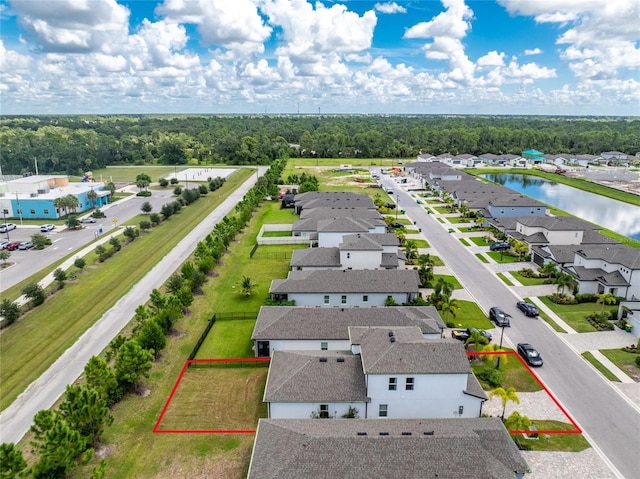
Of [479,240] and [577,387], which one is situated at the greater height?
[479,240]

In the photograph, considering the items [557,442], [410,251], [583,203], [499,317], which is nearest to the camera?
[557,442]

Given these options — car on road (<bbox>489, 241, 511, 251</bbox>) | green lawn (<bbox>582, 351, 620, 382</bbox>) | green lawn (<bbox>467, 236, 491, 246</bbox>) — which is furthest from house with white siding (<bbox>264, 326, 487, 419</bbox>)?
green lawn (<bbox>467, 236, 491, 246</bbox>)

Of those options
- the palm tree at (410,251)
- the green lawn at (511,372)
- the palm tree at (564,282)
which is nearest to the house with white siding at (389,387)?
the green lawn at (511,372)

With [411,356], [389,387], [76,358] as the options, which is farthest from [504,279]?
[76,358]

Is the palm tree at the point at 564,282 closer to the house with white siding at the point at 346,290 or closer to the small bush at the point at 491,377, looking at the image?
the house with white siding at the point at 346,290

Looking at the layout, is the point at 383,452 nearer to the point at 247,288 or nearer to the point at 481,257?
the point at 247,288

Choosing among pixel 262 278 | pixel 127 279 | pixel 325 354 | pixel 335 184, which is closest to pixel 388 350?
pixel 325 354

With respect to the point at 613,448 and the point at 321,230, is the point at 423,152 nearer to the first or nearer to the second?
the point at 321,230
